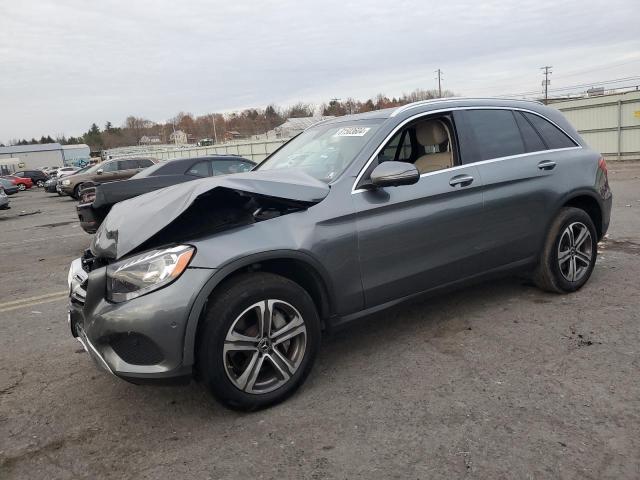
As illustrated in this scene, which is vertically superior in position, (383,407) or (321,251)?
(321,251)

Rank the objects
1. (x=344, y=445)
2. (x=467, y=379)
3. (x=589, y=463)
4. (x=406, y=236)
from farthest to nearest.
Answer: (x=406, y=236) < (x=467, y=379) < (x=344, y=445) < (x=589, y=463)

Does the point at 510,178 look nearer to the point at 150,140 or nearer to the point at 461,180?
the point at 461,180

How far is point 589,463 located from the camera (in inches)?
93.7

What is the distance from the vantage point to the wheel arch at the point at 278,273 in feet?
8.98

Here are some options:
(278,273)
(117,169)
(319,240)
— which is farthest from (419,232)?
(117,169)

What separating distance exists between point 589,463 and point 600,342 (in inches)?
59.4

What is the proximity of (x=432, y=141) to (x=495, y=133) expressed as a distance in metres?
0.56

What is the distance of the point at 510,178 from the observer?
4.17 meters

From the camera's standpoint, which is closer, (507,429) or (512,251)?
(507,429)

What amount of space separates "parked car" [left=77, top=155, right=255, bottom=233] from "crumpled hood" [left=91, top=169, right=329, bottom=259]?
271 centimetres

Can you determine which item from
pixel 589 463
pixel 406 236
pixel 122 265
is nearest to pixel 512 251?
pixel 406 236

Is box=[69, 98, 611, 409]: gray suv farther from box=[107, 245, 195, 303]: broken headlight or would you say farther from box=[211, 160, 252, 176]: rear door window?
box=[211, 160, 252, 176]: rear door window

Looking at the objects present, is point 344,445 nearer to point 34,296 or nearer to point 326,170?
point 326,170

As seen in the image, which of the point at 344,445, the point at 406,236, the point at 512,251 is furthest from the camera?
the point at 512,251
